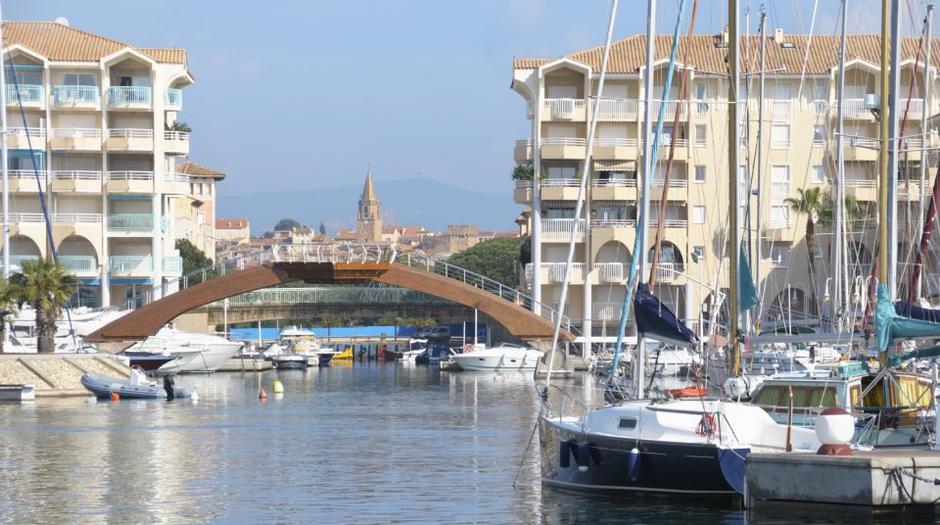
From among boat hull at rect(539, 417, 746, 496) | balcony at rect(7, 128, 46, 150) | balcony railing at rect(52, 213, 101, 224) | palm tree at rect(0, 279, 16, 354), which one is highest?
balcony at rect(7, 128, 46, 150)

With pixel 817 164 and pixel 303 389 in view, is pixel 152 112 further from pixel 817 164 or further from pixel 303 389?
pixel 817 164

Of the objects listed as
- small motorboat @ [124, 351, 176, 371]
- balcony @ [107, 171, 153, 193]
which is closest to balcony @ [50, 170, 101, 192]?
balcony @ [107, 171, 153, 193]

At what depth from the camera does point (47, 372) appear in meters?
71.5

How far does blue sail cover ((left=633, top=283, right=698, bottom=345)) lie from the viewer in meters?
35.2

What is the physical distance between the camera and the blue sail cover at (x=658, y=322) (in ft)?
115

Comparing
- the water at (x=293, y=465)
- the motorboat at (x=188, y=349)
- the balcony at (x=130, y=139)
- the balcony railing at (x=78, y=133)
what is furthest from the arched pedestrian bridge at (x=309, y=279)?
the water at (x=293, y=465)

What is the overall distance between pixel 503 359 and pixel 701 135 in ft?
61.3

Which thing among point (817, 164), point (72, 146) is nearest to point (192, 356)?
point (72, 146)

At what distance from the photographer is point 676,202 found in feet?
332

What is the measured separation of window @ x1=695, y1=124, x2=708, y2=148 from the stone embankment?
140 feet

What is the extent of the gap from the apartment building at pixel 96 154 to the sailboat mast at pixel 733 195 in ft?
211

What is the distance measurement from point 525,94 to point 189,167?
87.6 meters

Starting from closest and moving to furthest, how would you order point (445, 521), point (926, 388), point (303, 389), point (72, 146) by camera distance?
point (445, 521) → point (926, 388) → point (303, 389) → point (72, 146)

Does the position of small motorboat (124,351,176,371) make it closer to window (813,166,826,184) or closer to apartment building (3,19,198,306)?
apartment building (3,19,198,306)
